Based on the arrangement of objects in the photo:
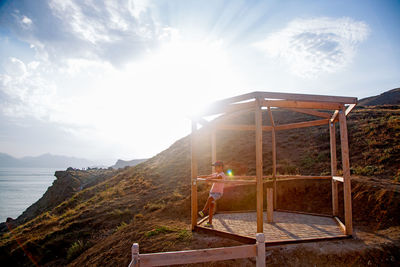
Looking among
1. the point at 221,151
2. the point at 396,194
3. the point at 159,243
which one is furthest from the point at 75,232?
the point at 221,151

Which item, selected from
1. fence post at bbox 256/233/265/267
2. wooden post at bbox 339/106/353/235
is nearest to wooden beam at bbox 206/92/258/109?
wooden post at bbox 339/106/353/235

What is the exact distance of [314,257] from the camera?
494 centimetres

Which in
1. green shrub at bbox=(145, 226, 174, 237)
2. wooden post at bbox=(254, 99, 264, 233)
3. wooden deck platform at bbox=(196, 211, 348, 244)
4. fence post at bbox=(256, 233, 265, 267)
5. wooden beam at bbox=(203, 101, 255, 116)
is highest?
wooden beam at bbox=(203, 101, 255, 116)

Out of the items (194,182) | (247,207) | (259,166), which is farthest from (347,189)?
(247,207)

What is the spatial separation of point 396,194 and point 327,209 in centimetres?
242

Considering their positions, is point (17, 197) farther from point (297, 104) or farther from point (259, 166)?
point (297, 104)

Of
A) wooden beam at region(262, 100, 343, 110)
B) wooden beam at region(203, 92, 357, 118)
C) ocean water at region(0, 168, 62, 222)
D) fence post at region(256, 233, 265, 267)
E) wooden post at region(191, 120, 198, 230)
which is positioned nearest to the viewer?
fence post at region(256, 233, 265, 267)

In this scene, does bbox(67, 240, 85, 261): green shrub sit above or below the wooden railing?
below

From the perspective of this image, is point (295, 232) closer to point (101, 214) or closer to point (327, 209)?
point (327, 209)

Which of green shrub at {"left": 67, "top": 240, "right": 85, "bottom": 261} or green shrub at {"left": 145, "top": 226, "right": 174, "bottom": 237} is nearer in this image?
green shrub at {"left": 145, "top": 226, "right": 174, "bottom": 237}

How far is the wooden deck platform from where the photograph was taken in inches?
221

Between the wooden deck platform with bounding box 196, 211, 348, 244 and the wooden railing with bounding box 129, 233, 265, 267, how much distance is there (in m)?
1.82

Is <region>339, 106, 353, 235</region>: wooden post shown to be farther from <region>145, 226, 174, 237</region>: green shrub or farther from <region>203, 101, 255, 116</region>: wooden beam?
<region>145, 226, 174, 237</region>: green shrub

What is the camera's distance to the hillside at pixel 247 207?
5363 millimetres
